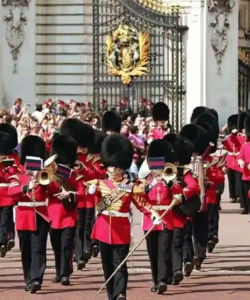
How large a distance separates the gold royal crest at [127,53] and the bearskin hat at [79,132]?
13852mm

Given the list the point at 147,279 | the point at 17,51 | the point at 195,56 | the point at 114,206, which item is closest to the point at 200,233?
the point at 147,279

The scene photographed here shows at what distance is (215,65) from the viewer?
→ 94.2 feet

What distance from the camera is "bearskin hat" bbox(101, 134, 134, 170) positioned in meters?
12.2

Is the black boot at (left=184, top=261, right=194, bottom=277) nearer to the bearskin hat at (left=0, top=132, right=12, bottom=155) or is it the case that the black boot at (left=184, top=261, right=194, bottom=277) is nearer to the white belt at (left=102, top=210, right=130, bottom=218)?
the white belt at (left=102, top=210, right=130, bottom=218)

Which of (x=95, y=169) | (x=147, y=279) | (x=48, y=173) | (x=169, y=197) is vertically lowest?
(x=147, y=279)

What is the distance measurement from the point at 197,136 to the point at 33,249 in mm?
2430

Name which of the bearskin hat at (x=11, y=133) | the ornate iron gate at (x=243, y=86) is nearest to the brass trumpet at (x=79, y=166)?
the bearskin hat at (x=11, y=133)

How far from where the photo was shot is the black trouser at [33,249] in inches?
511

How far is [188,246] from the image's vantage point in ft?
46.2

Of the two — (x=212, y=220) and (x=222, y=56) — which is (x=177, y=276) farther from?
(x=222, y=56)

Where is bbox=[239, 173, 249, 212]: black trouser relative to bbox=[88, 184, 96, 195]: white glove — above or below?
below

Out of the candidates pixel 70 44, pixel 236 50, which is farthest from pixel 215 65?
pixel 70 44

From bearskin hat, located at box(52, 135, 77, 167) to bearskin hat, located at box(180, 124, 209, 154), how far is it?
1.55 meters

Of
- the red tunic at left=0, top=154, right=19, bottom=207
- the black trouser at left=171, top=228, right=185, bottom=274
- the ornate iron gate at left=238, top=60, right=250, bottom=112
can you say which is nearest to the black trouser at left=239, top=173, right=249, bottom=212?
the red tunic at left=0, top=154, right=19, bottom=207
